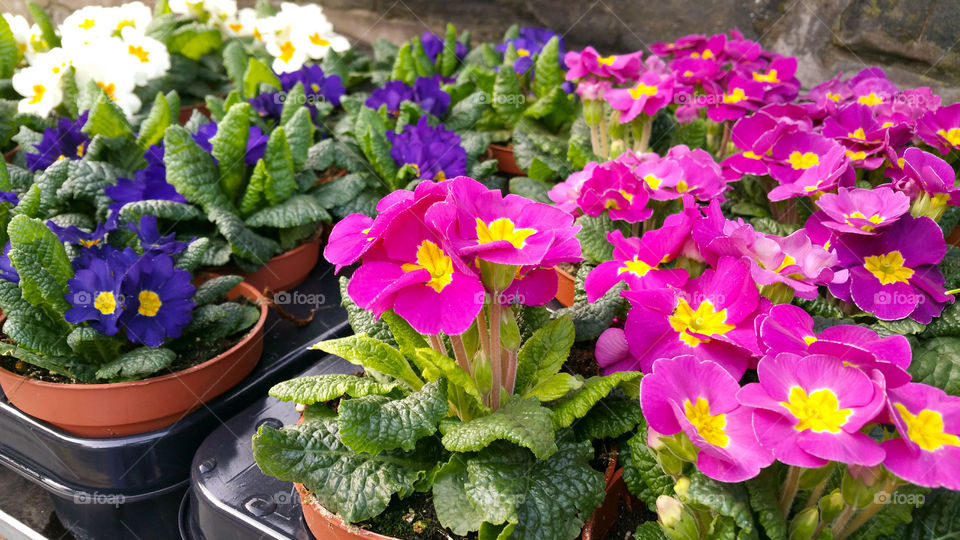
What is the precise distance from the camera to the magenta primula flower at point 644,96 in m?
1.91

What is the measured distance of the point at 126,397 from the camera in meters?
1.52

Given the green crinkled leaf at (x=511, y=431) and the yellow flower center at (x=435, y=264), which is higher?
→ the yellow flower center at (x=435, y=264)

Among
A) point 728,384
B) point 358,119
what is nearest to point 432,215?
point 728,384

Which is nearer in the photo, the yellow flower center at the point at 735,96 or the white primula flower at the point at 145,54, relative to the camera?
the yellow flower center at the point at 735,96

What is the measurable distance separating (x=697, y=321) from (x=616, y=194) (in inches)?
17.2

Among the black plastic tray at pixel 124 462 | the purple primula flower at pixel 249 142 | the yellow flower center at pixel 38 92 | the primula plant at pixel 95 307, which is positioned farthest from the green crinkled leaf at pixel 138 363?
the yellow flower center at pixel 38 92

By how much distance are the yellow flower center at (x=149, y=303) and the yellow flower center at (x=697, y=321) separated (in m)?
1.01

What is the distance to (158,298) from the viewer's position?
1.56 metres

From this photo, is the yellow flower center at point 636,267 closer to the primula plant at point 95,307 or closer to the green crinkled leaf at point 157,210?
the primula plant at point 95,307

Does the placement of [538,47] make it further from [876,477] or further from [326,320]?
[876,477]

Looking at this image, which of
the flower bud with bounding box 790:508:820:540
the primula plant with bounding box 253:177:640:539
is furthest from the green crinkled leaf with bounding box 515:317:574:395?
the flower bud with bounding box 790:508:820:540

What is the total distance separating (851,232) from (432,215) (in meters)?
0.77

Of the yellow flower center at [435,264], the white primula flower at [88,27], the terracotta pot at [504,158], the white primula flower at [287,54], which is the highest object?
the yellow flower center at [435,264]

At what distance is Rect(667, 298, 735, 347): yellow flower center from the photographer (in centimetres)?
115
